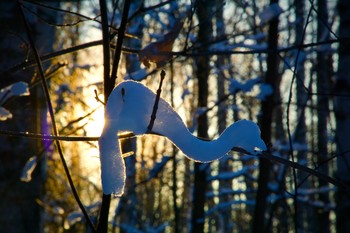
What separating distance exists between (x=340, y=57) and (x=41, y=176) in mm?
2530

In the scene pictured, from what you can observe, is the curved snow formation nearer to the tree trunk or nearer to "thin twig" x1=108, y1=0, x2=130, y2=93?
"thin twig" x1=108, y1=0, x2=130, y2=93

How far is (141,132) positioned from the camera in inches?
32.9

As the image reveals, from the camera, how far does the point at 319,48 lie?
4.67m

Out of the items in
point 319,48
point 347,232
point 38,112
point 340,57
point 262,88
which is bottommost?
point 347,232

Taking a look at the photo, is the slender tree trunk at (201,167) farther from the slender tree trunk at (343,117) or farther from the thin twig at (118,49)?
the thin twig at (118,49)

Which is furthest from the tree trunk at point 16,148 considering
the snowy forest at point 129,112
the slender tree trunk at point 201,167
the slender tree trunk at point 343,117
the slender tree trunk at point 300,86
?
the slender tree trunk at point 343,117

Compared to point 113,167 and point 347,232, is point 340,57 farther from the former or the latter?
point 113,167

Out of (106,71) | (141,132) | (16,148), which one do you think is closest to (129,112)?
(141,132)

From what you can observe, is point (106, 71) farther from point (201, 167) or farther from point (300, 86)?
point (300, 86)

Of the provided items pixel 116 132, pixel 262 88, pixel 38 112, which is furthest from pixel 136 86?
pixel 262 88

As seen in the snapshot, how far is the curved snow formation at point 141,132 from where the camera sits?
845 millimetres

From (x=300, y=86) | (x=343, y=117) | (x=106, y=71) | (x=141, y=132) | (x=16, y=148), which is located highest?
(x=300, y=86)

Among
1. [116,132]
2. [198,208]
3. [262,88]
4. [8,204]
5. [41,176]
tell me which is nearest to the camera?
[116,132]

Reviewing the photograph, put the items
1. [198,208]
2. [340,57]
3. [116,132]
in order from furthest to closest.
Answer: [198,208]
[340,57]
[116,132]
